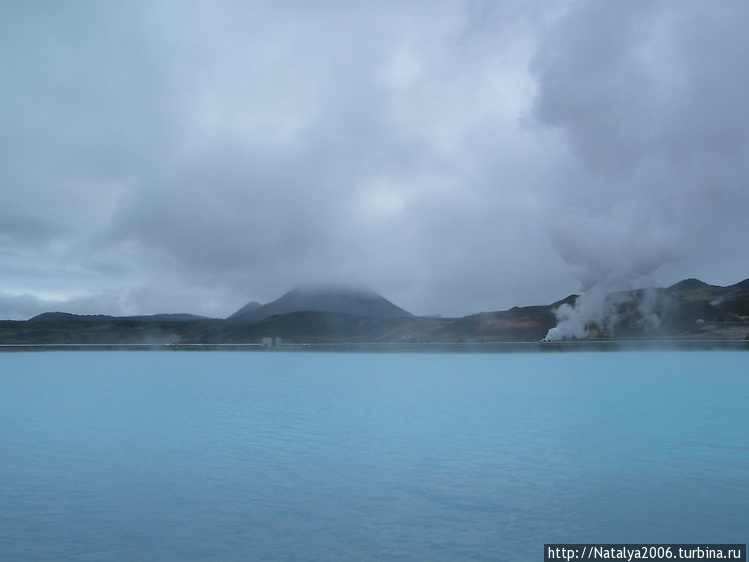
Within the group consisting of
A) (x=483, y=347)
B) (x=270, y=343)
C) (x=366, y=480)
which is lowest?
(x=366, y=480)

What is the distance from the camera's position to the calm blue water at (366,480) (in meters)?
8.07

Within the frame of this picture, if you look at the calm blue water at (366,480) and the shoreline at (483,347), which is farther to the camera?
the shoreline at (483,347)

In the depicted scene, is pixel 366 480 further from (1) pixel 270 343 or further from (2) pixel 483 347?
(1) pixel 270 343

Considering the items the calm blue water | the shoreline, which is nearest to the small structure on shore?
the shoreline

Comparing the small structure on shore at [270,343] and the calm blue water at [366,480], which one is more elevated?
the small structure on shore at [270,343]

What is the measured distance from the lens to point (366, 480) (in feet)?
36.9

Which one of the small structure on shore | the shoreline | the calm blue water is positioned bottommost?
the calm blue water

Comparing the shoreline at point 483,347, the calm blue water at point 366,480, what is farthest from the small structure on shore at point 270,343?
the calm blue water at point 366,480

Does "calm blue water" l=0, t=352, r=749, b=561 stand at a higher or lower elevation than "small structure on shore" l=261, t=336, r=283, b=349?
lower

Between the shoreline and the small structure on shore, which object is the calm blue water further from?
the small structure on shore

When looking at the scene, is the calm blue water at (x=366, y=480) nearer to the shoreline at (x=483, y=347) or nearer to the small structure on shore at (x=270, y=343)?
the shoreline at (x=483, y=347)

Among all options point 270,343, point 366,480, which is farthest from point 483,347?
point 366,480

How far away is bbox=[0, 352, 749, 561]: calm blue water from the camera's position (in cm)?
807

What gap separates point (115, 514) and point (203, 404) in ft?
51.0
